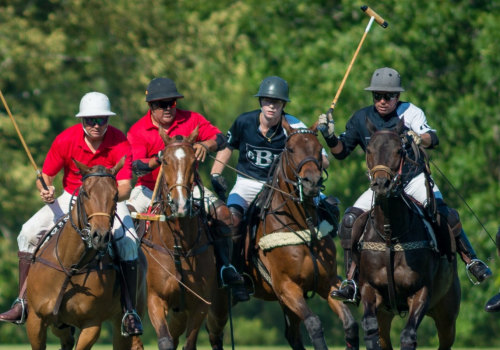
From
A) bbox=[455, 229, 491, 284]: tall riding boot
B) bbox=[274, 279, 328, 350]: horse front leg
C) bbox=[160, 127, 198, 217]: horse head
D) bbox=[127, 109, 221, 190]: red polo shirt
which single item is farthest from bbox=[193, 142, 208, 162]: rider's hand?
bbox=[455, 229, 491, 284]: tall riding boot

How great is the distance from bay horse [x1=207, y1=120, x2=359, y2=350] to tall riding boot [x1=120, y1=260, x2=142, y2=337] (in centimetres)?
183

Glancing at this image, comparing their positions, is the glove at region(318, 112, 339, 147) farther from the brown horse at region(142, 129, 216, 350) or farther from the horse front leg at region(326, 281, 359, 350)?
the horse front leg at region(326, 281, 359, 350)

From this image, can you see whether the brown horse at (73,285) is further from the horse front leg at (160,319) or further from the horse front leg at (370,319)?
the horse front leg at (370,319)

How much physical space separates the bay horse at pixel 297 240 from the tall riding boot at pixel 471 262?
4.48 feet

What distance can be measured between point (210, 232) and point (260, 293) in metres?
1.45

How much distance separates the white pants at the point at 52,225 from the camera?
11680mm

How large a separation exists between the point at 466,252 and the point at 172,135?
3.40 m

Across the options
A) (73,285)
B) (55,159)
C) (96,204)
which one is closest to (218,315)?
(73,285)

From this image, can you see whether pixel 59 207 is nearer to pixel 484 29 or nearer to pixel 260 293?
pixel 260 293

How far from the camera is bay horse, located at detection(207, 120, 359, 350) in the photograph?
12383mm

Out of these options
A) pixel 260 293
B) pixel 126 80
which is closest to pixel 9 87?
pixel 126 80

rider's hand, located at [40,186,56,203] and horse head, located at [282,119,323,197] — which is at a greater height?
horse head, located at [282,119,323,197]

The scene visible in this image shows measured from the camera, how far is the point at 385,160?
1142 centimetres

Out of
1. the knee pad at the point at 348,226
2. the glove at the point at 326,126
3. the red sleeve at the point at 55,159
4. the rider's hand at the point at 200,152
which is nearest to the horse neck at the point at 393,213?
the knee pad at the point at 348,226
